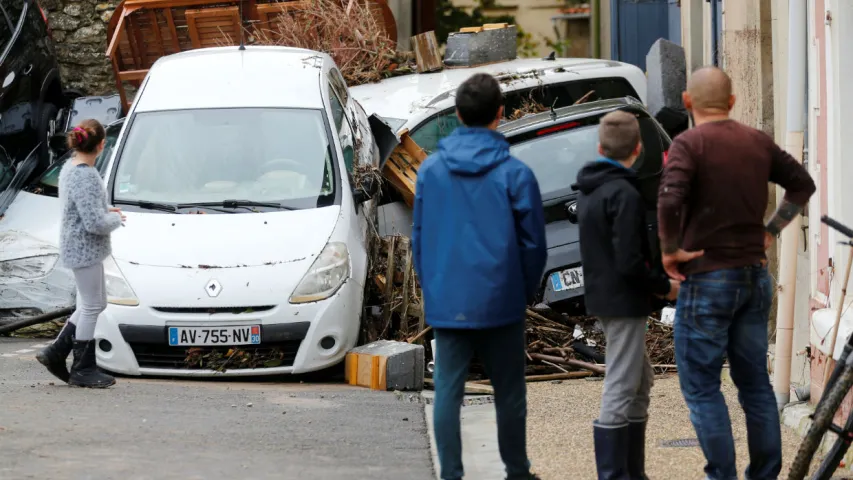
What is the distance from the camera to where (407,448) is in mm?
6785

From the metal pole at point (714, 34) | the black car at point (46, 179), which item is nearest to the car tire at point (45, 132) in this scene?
the black car at point (46, 179)

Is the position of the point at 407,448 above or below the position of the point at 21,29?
below

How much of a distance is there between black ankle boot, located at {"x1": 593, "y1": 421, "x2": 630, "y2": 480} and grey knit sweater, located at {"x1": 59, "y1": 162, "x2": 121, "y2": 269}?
11.9 feet

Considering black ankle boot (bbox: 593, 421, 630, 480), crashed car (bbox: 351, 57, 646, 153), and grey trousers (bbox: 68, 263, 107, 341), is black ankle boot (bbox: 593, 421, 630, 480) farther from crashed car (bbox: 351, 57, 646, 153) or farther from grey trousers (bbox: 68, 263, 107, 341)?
crashed car (bbox: 351, 57, 646, 153)

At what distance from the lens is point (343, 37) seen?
1438cm

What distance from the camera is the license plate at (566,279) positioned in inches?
384

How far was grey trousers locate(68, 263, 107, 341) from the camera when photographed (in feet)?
26.7

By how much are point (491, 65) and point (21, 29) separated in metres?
4.59

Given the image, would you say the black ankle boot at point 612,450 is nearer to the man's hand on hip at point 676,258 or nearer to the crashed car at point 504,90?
the man's hand on hip at point 676,258

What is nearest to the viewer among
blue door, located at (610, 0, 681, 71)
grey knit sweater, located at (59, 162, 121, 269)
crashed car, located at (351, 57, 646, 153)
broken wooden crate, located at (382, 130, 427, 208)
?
grey knit sweater, located at (59, 162, 121, 269)

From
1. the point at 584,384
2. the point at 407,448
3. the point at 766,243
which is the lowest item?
the point at 584,384

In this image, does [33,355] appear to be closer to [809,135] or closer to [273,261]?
[273,261]

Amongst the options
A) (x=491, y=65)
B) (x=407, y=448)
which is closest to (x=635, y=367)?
(x=407, y=448)

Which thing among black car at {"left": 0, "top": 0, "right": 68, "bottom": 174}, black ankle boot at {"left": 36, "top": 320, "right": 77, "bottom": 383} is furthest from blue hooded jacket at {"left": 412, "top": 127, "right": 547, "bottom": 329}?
black car at {"left": 0, "top": 0, "right": 68, "bottom": 174}
